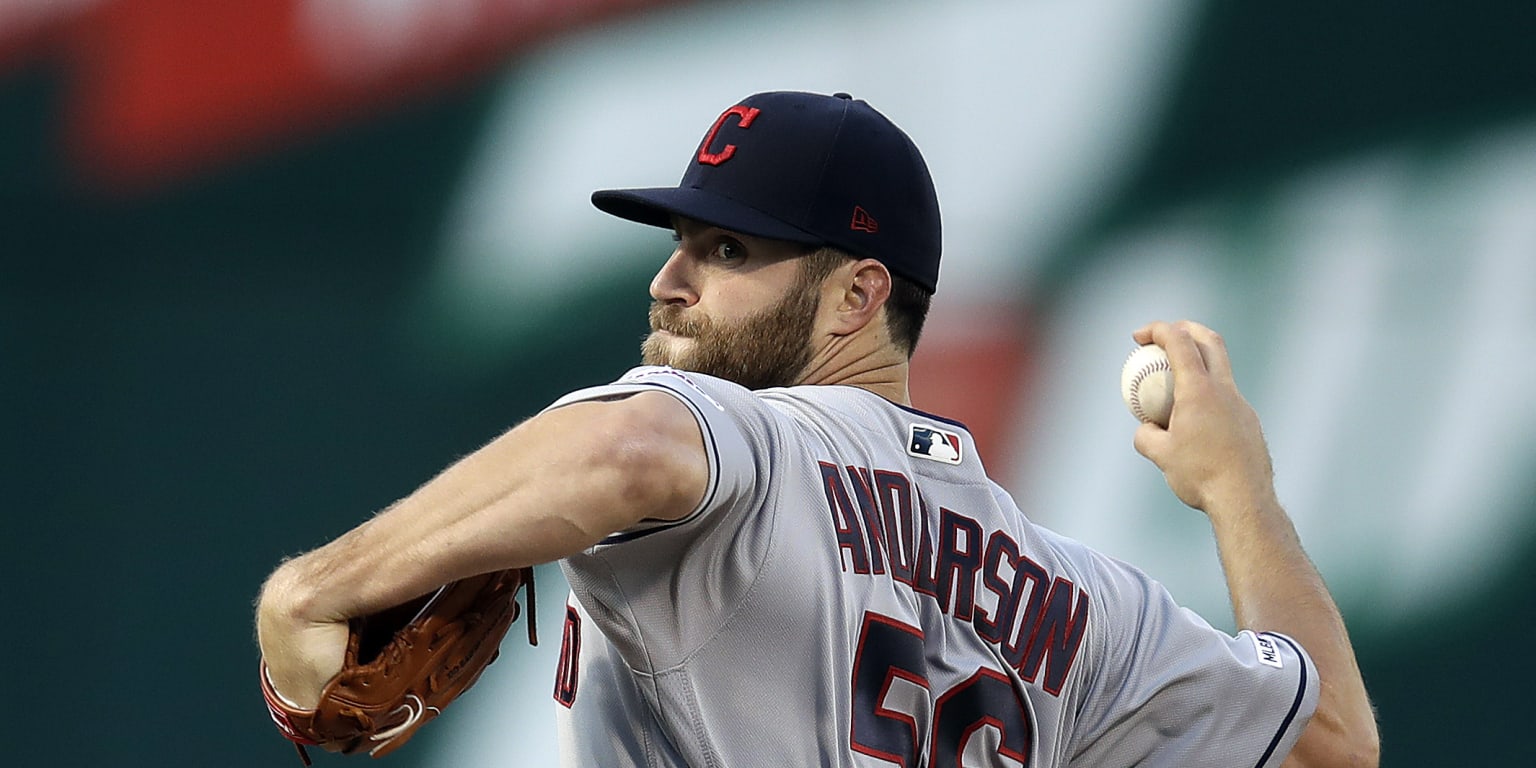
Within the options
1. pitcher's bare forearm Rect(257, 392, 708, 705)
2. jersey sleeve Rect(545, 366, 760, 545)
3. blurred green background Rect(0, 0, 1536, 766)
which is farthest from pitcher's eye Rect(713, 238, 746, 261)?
blurred green background Rect(0, 0, 1536, 766)

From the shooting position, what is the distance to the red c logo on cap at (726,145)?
184 centimetres

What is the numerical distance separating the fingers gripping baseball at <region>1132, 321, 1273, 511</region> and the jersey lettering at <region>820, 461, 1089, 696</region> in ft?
1.10

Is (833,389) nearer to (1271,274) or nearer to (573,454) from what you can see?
(573,454)

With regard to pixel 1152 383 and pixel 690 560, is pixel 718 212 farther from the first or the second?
pixel 1152 383

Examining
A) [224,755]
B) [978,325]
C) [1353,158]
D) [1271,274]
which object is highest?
[1353,158]

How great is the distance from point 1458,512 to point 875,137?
2.26m

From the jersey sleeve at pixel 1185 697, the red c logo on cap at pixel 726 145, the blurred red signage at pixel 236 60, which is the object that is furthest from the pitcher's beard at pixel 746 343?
the blurred red signage at pixel 236 60

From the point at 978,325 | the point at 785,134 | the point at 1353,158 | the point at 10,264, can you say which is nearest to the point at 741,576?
the point at 785,134

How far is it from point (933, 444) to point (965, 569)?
14 cm

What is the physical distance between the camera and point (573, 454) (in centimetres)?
125

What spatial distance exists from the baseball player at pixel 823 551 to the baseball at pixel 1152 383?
0.03 metres

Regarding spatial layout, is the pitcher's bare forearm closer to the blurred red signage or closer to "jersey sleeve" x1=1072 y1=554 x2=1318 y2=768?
"jersey sleeve" x1=1072 y1=554 x2=1318 y2=768

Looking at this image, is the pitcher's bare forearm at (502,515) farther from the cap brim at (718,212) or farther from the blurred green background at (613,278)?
the blurred green background at (613,278)

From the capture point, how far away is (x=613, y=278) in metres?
3.97
